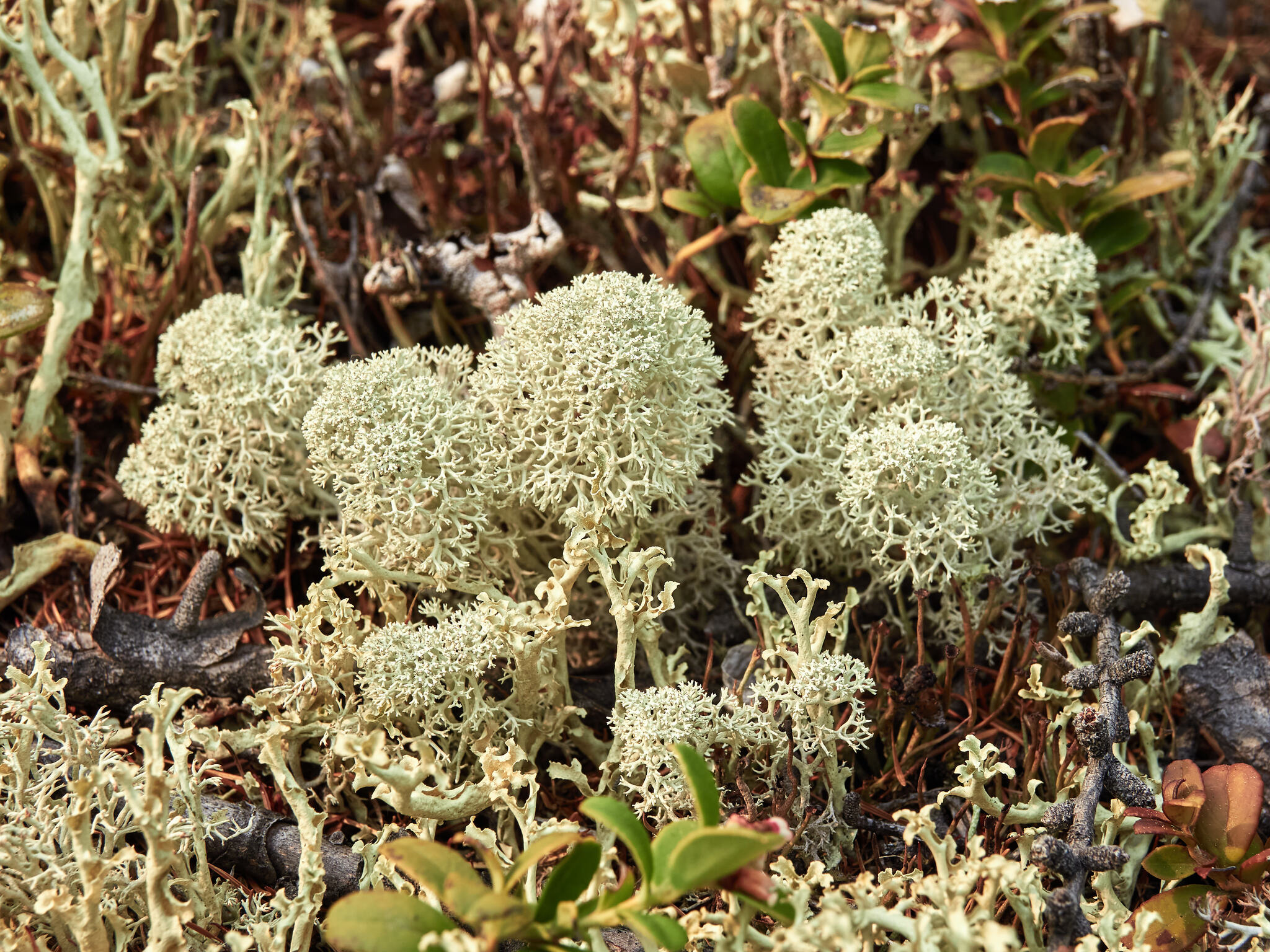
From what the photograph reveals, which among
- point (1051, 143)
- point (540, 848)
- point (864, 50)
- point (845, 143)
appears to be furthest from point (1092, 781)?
point (864, 50)

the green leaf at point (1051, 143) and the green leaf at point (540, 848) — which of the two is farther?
the green leaf at point (1051, 143)

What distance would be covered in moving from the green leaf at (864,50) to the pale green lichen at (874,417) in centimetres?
43

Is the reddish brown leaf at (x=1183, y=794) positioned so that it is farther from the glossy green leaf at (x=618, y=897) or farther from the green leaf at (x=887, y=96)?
the green leaf at (x=887, y=96)

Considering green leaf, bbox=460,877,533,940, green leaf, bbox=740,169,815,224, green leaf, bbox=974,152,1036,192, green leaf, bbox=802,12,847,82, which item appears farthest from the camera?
green leaf, bbox=974,152,1036,192

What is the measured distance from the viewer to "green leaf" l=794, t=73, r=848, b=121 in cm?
229

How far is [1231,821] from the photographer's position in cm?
164

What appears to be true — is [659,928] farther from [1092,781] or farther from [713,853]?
[1092,781]

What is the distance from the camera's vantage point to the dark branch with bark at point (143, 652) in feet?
6.58

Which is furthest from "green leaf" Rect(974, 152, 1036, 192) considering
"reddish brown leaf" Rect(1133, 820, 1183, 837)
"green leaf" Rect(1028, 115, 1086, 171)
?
"reddish brown leaf" Rect(1133, 820, 1183, 837)

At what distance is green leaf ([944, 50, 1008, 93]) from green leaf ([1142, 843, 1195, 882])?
5.84 ft

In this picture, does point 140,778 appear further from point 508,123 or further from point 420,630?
point 508,123

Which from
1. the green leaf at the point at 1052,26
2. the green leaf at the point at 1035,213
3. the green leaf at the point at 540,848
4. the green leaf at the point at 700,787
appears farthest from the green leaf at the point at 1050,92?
the green leaf at the point at 540,848

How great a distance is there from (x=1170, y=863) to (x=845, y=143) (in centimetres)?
162

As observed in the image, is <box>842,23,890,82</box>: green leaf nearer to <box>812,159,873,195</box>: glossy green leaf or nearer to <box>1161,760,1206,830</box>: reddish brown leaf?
<box>812,159,873,195</box>: glossy green leaf
